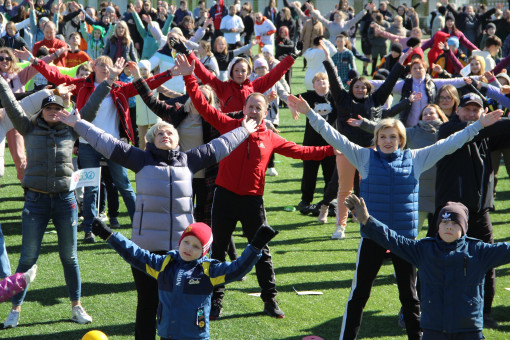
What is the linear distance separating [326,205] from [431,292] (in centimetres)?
546

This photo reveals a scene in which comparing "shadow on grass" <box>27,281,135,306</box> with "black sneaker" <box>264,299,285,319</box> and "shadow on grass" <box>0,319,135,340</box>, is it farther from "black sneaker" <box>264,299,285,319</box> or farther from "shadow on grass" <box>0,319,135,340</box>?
"black sneaker" <box>264,299,285,319</box>

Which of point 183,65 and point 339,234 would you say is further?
point 339,234

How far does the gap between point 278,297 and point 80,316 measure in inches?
77.9

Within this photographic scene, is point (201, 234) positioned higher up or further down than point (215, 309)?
higher up

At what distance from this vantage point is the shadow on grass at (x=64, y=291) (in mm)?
7660

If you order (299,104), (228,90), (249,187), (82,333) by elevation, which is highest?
(228,90)

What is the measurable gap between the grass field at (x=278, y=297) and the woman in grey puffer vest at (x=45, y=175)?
2.15 ft

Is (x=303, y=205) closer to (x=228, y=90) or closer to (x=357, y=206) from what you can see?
(x=228, y=90)

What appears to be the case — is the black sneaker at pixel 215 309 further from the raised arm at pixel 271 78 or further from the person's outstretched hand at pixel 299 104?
the raised arm at pixel 271 78

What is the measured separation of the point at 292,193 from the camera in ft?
41.4

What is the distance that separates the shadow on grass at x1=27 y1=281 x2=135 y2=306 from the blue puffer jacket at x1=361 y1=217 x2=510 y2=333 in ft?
11.7

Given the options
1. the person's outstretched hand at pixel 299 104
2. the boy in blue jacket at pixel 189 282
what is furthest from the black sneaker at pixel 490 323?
the boy in blue jacket at pixel 189 282

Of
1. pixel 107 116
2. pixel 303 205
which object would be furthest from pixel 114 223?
pixel 303 205

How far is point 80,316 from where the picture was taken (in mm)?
6988
